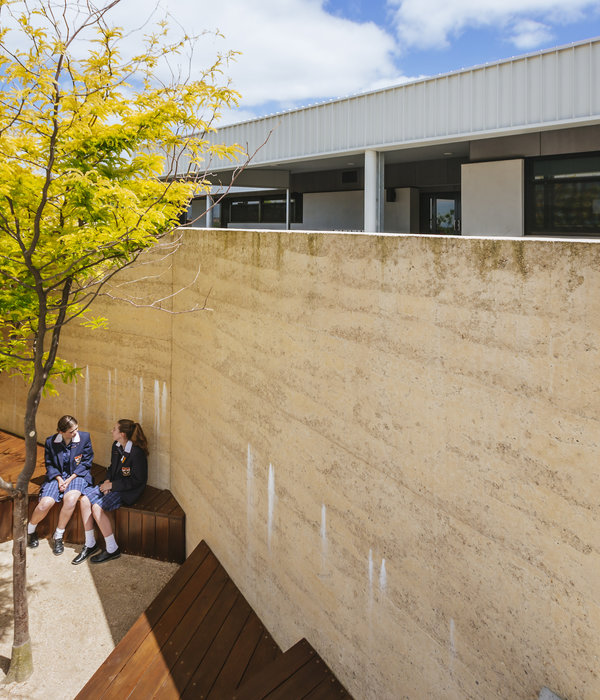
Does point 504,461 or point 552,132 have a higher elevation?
point 552,132

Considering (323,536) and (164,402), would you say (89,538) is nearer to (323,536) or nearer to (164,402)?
(164,402)

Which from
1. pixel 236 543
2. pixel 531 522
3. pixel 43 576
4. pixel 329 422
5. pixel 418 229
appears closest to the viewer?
pixel 531 522

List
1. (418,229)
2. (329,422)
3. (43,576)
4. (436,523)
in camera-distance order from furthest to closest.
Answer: (418,229) < (43,576) < (329,422) < (436,523)

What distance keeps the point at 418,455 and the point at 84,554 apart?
5398 millimetres

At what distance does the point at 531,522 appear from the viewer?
→ 8.43 feet

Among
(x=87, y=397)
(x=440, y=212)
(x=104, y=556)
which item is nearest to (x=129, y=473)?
(x=104, y=556)

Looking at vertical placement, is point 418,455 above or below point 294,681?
above

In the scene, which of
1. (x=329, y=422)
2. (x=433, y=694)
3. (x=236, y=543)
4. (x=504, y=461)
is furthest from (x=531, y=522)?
(x=236, y=543)

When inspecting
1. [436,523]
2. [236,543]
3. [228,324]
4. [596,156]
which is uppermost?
[596,156]

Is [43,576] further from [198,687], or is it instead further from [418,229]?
[418,229]

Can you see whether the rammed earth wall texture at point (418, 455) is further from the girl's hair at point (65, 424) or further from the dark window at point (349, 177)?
the dark window at point (349, 177)

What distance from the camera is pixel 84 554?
23.2 ft

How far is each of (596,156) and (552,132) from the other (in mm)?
882

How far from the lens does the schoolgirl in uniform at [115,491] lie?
278 inches
